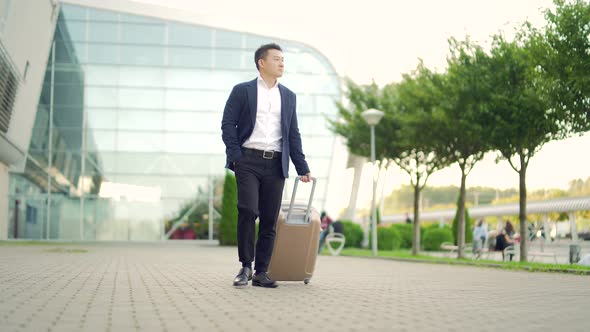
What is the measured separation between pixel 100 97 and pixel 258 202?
33.6m

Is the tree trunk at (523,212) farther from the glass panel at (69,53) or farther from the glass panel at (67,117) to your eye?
the glass panel at (69,53)

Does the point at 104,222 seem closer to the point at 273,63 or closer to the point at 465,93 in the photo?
the point at 465,93

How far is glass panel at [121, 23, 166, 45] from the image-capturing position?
38.9 meters

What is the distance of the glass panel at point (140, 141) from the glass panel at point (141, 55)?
12.4 ft

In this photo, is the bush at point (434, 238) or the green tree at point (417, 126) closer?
the green tree at point (417, 126)

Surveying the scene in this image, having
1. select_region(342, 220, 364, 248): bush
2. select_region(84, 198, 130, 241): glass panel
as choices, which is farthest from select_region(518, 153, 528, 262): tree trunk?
select_region(84, 198, 130, 241): glass panel

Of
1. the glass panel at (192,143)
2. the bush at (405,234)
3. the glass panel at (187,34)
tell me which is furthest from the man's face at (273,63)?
the glass panel at (187,34)

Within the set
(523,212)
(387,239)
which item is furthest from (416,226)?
(523,212)

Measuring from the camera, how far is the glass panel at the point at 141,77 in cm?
3944

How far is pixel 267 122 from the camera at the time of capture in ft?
23.6

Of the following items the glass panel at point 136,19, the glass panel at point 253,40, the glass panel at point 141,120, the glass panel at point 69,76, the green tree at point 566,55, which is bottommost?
the green tree at point 566,55

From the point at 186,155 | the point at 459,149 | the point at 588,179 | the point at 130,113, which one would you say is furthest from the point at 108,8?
the point at 588,179

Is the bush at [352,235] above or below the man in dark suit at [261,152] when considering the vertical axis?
below

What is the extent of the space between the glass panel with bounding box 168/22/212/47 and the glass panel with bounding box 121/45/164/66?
89 cm
